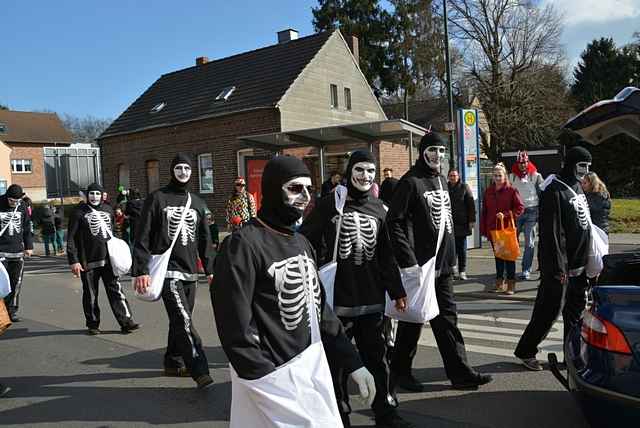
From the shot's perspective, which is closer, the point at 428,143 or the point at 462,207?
the point at 428,143

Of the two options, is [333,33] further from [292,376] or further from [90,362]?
[292,376]

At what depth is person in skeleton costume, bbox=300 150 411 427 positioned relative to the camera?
4227 mm

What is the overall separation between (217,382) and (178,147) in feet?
70.6

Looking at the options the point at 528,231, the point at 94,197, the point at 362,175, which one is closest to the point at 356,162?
the point at 362,175

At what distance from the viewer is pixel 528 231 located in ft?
32.9

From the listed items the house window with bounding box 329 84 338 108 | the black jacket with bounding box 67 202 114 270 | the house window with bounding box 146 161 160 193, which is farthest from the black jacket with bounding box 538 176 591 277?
the house window with bounding box 146 161 160 193

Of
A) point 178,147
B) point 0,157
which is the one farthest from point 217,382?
point 0,157

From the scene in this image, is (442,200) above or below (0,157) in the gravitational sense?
below

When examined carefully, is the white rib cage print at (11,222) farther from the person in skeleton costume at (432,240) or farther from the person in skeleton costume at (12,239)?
the person in skeleton costume at (432,240)

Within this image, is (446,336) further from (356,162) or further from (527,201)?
(527,201)

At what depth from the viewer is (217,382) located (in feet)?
18.1

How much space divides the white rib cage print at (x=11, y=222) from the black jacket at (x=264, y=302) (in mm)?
7457

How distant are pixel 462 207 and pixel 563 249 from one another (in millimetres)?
4635

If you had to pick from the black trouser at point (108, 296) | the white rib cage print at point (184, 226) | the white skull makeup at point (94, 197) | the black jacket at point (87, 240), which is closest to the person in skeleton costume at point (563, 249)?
the white rib cage print at point (184, 226)
